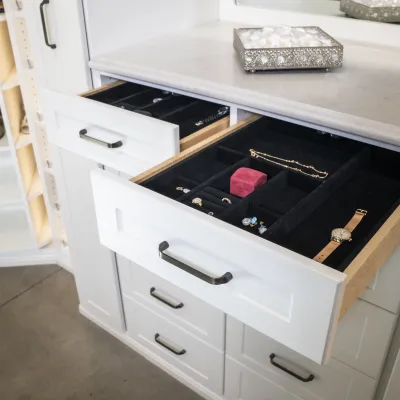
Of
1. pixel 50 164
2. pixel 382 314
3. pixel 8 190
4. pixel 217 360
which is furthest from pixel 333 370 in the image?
pixel 8 190

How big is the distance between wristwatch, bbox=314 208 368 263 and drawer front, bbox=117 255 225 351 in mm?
483

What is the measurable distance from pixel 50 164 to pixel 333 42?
1.06m

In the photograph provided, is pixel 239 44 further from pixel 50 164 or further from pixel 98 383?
pixel 98 383

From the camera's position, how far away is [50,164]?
1.73 meters

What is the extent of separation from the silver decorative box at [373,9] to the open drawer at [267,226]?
0.40 meters

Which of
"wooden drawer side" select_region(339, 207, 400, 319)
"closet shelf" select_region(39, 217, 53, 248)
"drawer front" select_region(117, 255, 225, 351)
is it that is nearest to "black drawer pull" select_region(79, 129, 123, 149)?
"drawer front" select_region(117, 255, 225, 351)

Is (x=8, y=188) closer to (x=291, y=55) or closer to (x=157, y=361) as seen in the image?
(x=157, y=361)

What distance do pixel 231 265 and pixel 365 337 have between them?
0.46 meters

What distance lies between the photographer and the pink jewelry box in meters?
0.92

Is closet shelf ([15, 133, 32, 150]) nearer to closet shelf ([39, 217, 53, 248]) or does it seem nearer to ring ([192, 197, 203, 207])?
closet shelf ([39, 217, 53, 248])

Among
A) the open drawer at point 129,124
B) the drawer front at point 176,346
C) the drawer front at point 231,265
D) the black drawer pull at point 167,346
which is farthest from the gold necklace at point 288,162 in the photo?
the black drawer pull at point 167,346

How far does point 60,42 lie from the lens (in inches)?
48.8

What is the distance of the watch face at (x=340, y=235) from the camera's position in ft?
2.61

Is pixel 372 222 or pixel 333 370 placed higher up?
pixel 372 222
